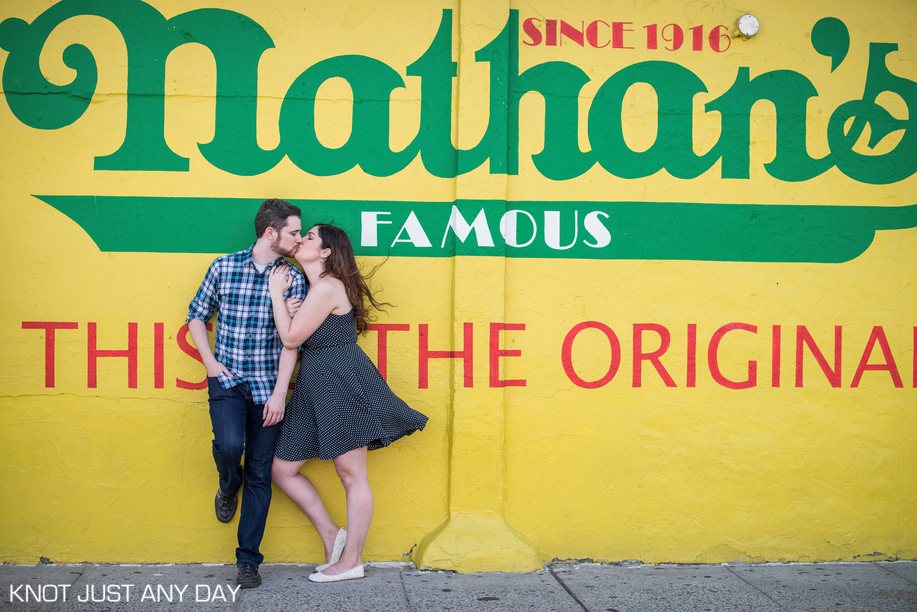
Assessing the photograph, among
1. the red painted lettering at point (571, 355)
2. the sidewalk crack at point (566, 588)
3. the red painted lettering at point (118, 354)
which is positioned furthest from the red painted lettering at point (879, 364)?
the red painted lettering at point (118, 354)

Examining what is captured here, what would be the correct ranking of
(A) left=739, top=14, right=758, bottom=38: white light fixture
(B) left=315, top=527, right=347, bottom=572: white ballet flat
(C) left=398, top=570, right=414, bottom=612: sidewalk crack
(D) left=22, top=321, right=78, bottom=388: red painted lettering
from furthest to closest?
(A) left=739, top=14, right=758, bottom=38: white light fixture < (D) left=22, top=321, right=78, bottom=388: red painted lettering < (B) left=315, top=527, right=347, bottom=572: white ballet flat < (C) left=398, top=570, right=414, bottom=612: sidewalk crack

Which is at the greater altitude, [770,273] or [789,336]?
[770,273]

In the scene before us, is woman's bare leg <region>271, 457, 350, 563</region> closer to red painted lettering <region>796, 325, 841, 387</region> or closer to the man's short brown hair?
the man's short brown hair

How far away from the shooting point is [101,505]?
13.0 feet

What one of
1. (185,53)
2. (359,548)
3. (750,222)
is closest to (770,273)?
(750,222)

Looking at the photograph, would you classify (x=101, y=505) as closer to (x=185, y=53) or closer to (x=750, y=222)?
(x=185, y=53)

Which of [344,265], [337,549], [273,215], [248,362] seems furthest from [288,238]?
[337,549]

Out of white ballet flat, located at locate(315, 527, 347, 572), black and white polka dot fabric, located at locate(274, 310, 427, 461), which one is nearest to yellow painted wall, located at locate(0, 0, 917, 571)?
white ballet flat, located at locate(315, 527, 347, 572)

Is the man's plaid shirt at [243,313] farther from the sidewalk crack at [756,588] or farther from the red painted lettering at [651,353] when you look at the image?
the sidewalk crack at [756,588]

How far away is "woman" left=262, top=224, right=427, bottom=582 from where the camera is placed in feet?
12.0

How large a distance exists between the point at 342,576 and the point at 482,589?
783 mm

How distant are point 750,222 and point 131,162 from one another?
149 inches

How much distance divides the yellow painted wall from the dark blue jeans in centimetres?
34

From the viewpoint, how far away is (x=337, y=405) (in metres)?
3.66
